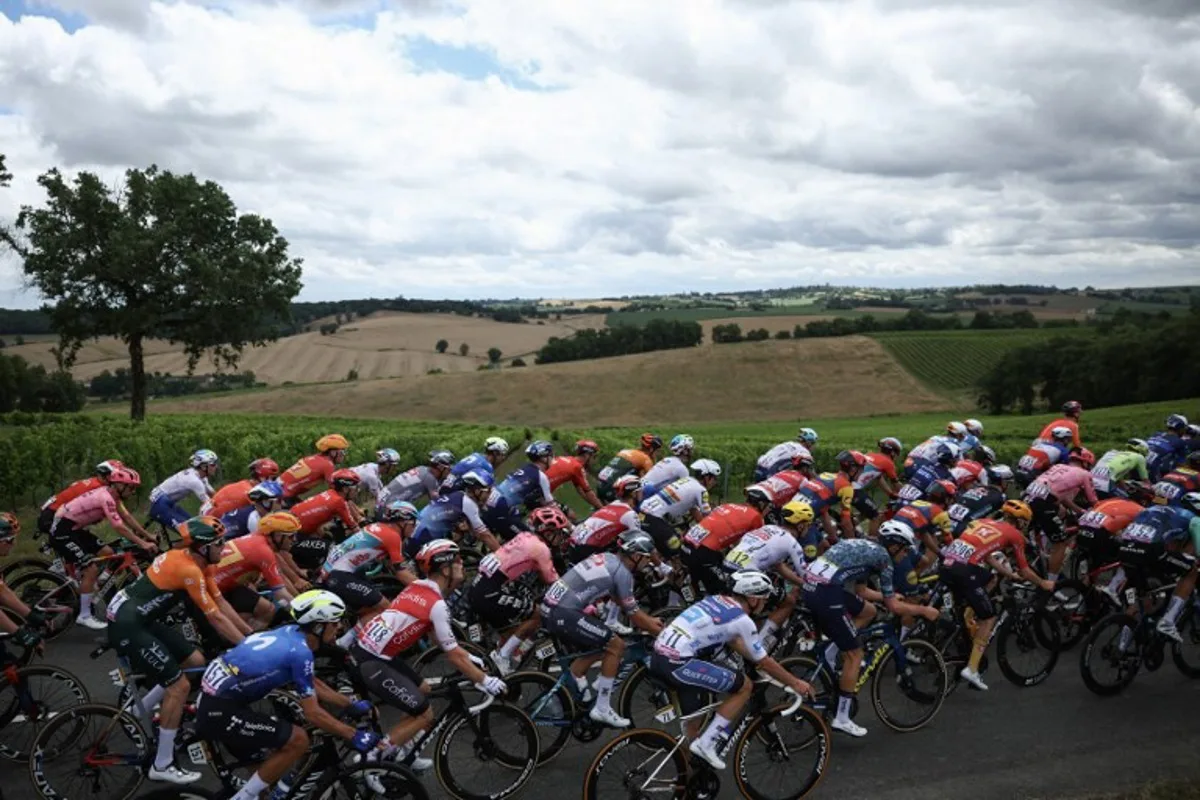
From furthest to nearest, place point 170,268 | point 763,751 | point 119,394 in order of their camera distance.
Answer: point 119,394, point 170,268, point 763,751

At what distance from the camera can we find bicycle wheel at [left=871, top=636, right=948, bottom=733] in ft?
26.2

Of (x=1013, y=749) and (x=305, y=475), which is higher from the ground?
(x=305, y=475)

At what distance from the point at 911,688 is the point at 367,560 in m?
5.42

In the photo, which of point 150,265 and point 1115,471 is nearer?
point 1115,471

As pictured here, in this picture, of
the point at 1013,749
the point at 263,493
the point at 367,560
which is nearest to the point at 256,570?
the point at 367,560

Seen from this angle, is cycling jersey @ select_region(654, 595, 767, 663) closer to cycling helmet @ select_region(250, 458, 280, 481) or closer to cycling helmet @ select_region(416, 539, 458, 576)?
cycling helmet @ select_region(416, 539, 458, 576)

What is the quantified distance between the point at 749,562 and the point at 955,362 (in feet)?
244

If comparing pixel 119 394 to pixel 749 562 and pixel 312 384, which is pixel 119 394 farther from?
pixel 749 562

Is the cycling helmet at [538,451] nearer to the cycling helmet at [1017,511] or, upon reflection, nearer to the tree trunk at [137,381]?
the cycling helmet at [1017,511]

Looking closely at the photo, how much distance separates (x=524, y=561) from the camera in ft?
26.9

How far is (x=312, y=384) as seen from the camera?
73750 mm

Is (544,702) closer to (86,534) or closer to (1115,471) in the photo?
(86,534)

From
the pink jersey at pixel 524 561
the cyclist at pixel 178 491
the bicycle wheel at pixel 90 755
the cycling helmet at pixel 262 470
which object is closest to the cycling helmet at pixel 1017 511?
the pink jersey at pixel 524 561

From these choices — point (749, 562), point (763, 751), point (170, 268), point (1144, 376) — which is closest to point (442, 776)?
point (763, 751)
